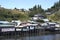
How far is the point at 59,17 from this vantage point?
77938 mm

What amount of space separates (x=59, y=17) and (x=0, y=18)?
1023 inches

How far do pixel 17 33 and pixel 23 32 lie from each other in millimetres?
1758

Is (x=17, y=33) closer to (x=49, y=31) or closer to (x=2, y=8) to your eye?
(x=49, y=31)

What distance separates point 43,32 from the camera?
147 feet

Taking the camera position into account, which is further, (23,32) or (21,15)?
(21,15)

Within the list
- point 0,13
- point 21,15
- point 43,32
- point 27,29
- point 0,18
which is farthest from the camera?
point 21,15

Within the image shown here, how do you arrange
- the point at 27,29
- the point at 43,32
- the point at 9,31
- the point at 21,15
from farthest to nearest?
the point at 21,15
the point at 43,32
the point at 27,29
the point at 9,31

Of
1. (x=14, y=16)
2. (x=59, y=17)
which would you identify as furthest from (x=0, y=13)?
(x=59, y=17)

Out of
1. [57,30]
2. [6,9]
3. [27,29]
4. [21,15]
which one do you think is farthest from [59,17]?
[27,29]

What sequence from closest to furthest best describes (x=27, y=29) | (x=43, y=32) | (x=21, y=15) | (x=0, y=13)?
(x=27, y=29), (x=43, y=32), (x=0, y=13), (x=21, y=15)

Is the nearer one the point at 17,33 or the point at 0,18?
the point at 17,33

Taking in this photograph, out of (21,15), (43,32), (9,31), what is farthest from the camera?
(21,15)

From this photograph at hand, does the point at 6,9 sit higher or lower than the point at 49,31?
higher

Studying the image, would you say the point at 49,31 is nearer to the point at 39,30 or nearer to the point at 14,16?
the point at 39,30
